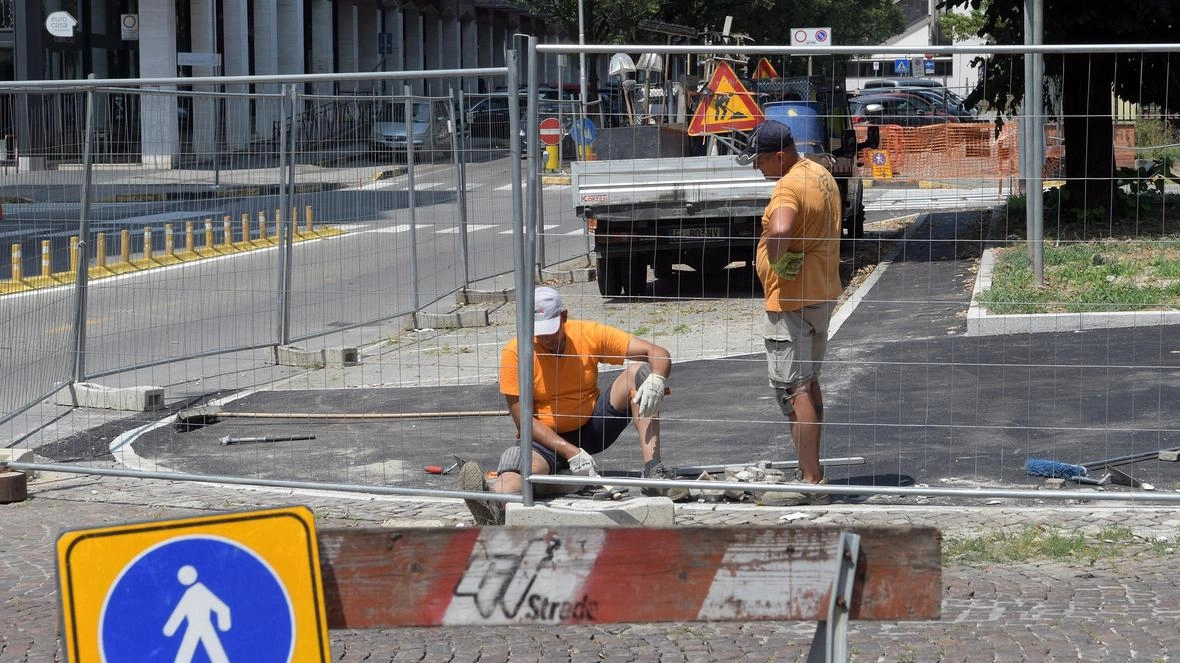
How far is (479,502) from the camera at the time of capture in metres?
6.90

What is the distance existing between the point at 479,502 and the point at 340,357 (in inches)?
201

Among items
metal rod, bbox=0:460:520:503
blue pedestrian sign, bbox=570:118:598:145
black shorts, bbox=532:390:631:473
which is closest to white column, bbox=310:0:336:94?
blue pedestrian sign, bbox=570:118:598:145

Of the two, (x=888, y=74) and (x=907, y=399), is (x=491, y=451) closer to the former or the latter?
(x=907, y=399)

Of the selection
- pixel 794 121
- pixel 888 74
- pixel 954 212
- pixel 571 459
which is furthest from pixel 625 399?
pixel 888 74

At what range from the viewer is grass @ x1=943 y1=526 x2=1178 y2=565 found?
6.12 m

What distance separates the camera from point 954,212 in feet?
27.4

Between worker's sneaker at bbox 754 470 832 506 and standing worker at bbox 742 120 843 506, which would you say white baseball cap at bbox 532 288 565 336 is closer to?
standing worker at bbox 742 120 843 506

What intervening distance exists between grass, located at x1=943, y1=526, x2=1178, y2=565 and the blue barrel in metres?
9.55

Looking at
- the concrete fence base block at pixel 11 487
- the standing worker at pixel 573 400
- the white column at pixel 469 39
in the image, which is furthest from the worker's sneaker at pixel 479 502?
the white column at pixel 469 39

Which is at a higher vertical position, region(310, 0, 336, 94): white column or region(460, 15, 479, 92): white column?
region(460, 15, 479, 92): white column

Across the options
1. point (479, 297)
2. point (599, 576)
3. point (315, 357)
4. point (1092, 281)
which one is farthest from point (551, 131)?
point (599, 576)

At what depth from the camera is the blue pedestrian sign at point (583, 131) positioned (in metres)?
11.2

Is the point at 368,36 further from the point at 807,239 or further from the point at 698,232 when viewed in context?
the point at 807,239

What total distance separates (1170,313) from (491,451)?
5731 mm
